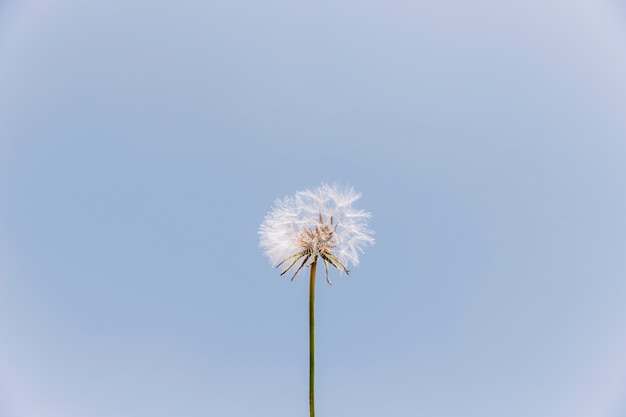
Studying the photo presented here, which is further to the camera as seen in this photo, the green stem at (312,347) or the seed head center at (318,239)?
the seed head center at (318,239)

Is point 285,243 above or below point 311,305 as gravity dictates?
above

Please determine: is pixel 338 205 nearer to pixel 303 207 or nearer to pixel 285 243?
pixel 303 207

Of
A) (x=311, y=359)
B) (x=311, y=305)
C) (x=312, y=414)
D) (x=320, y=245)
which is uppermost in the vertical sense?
(x=320, y=245)

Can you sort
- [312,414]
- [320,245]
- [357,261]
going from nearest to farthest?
[312,414], [320,245], [357,261]

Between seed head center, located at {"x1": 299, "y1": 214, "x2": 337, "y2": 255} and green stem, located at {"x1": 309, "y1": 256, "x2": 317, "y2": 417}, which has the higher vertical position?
seed head center, located at {"x1": 299, "y1": 214, "x2": 337, "y2": 255}

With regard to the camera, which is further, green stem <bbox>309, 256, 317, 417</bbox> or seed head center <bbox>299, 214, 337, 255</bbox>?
seed head center <bbox>299, 214, 337, 255</bbox>

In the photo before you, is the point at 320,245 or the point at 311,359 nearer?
the point at 311,359

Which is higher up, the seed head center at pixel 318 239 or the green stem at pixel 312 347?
the seed head center at pixel 318 239

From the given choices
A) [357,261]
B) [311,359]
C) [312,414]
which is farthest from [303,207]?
[312,414]

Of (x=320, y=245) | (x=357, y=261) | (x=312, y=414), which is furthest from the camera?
(x=357, y=261)

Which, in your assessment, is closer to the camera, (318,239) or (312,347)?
(312,347)

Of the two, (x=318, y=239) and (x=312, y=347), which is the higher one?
(x=318, y=239)
